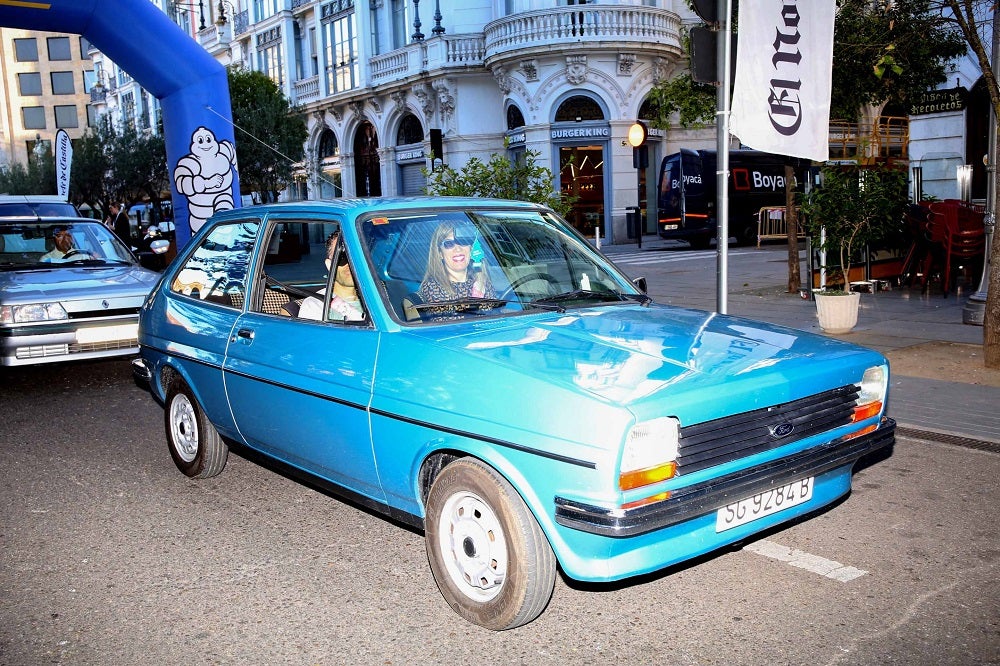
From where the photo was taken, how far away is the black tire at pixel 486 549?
3238mm

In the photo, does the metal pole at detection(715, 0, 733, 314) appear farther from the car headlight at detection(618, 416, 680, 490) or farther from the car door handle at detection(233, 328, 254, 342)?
the car headlight at detection(618, 416, 680, 490)

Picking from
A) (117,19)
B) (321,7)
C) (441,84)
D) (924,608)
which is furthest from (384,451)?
(321,7)

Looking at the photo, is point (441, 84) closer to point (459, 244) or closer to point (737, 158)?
point (737, 158)

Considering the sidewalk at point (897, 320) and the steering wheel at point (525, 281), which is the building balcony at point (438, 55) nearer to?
the sidewalk at point (897, 320)

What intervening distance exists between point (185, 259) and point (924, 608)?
4.48m

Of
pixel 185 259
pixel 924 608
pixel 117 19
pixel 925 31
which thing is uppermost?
pixel 117 19

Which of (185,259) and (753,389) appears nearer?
(753,389)

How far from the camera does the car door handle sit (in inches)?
183

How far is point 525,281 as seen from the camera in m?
4.43

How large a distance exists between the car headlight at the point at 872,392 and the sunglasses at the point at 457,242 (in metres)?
1.87

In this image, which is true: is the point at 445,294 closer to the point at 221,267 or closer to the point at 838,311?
the point at 221,267

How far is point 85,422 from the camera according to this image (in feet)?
23.8

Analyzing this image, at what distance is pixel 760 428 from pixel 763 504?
30 centimetres

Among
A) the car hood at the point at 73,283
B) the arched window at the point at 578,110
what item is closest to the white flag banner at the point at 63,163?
the car hood at the point at 73,283
